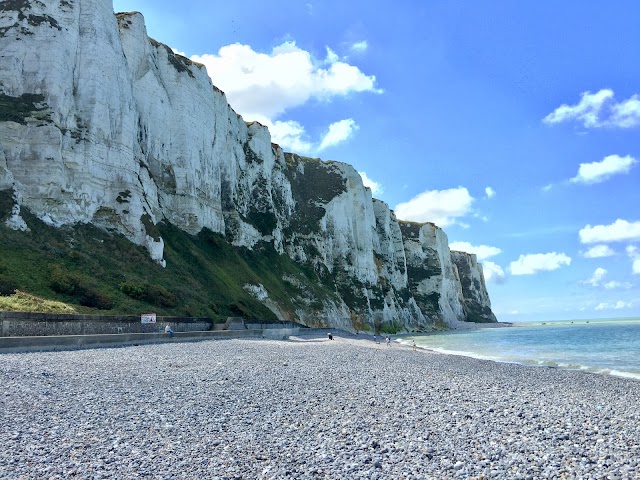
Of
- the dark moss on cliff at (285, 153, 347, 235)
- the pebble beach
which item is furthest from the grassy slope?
the dark moss on cliff at (285, 153, 347, 235)

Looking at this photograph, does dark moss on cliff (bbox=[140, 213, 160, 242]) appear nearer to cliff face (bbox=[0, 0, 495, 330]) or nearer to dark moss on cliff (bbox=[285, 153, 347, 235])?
cliff face (bbox=[0, 0, 495, 330])

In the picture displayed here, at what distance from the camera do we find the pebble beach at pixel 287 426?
6.62m

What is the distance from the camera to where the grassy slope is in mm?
29719

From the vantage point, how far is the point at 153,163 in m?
56.8

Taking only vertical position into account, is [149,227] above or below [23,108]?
below

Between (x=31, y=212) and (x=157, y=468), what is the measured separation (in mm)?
36972

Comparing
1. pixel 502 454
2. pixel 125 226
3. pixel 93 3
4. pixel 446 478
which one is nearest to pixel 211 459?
pixel 446 478

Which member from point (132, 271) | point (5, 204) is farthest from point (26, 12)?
point (132, 271)

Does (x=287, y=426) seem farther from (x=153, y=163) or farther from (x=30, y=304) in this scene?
(x=153, y=163)

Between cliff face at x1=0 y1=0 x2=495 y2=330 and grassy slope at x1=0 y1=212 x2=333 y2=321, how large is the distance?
2.08 meters

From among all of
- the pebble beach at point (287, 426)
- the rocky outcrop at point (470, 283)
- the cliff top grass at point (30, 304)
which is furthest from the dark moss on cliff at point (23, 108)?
the rocky outcrop at point (470, 283)

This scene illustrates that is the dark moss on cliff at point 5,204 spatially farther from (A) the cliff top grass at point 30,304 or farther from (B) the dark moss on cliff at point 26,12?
(B) the dark moss on cliff at point 26,12

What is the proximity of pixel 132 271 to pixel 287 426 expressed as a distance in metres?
33.9

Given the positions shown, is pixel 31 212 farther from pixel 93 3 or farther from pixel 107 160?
pixel 93 3
